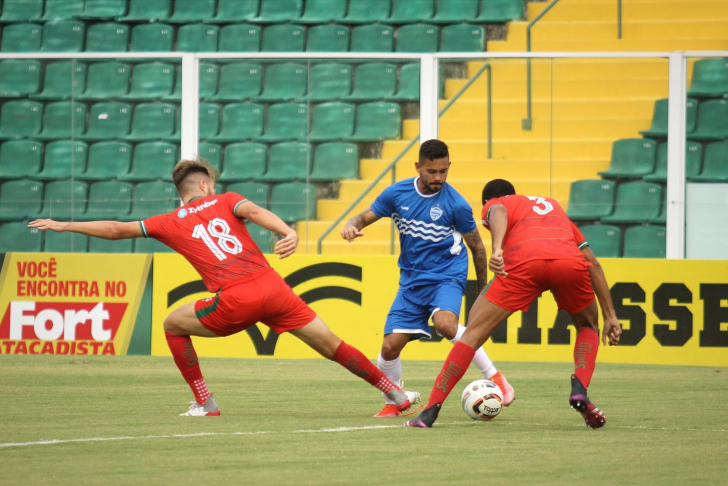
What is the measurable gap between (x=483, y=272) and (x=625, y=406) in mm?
1564

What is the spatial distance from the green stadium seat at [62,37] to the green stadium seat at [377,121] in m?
7.12

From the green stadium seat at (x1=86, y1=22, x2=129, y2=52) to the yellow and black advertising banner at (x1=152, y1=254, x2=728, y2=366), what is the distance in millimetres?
7338

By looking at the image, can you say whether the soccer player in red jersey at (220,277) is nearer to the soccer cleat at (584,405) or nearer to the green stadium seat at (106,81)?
the soccer cleat at (584,405)

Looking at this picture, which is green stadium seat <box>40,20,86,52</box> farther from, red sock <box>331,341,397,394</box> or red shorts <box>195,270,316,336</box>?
red sock <box>331,341,397,394</box>

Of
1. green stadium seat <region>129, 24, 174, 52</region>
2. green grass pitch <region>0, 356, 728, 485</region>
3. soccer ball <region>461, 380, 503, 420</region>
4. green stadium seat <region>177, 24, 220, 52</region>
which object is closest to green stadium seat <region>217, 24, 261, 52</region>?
green stadium seat <region>177, 24, 220, 52</region>

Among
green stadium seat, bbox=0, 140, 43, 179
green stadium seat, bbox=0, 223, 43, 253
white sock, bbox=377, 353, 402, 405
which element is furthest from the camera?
green stadium seat, bbox=0, 140, 43, 179

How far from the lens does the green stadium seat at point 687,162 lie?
13.8 meters

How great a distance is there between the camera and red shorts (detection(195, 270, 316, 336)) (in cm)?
776

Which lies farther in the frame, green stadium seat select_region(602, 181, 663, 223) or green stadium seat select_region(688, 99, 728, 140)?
green stadium seat select_region(688, 99, 728, 140)

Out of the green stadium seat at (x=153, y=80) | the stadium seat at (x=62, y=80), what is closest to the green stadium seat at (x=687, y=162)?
the green stadium seat at (x=153, y=80)

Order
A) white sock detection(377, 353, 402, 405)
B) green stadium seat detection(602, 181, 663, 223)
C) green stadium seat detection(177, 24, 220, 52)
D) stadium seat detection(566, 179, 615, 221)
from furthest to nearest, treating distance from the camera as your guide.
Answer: green stadium seat detection(177, 24, 220, 52) < stadium seat detection(566, 179, 615, 221) < green stadium seat detection(602, 181, 663, 223) < white sock detection(377, 353, 402, 405)

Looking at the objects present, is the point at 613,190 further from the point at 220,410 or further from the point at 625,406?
the point at 220,410

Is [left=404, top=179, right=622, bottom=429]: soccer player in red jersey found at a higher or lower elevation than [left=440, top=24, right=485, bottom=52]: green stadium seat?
lower

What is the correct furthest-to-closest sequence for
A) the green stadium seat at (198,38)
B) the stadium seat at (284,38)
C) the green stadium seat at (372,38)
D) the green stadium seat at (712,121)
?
the green stadium seat at (198,38), the stadium seat at (284,38), the green stadium seat at (372,38), the green stadium seat at (712,121)
